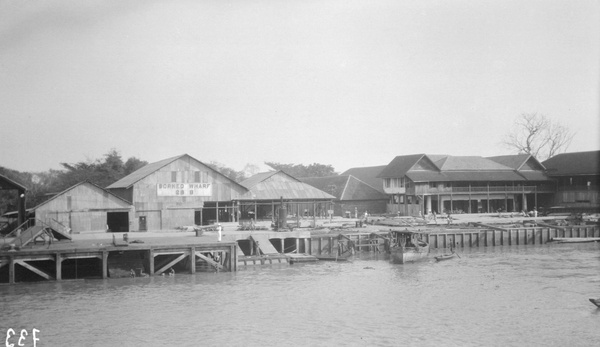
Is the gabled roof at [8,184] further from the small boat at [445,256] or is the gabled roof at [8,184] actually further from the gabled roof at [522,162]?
the gabled roof at [522,162]

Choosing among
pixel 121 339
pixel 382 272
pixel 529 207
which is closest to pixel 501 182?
pixel 529 207

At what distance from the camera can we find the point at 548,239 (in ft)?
181

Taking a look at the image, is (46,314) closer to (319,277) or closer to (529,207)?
(319,277)

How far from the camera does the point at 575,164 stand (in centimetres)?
7156

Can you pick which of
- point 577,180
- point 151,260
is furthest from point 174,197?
point 577,180

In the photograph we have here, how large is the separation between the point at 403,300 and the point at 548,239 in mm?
29798

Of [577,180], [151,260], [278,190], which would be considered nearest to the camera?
[151,260]

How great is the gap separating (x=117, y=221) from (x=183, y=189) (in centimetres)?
575

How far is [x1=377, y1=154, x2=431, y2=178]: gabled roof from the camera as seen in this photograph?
7006cm

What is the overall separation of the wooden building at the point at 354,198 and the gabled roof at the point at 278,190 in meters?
14.7

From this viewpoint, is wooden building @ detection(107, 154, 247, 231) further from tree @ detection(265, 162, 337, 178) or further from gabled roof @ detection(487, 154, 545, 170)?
tree @ detection(265, 162, 337, 178)

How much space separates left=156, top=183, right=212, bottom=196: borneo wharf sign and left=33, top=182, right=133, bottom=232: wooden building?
3556mm

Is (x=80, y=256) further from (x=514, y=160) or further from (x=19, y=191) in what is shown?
(x=514, y=160)

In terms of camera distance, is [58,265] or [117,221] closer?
[58,265]
